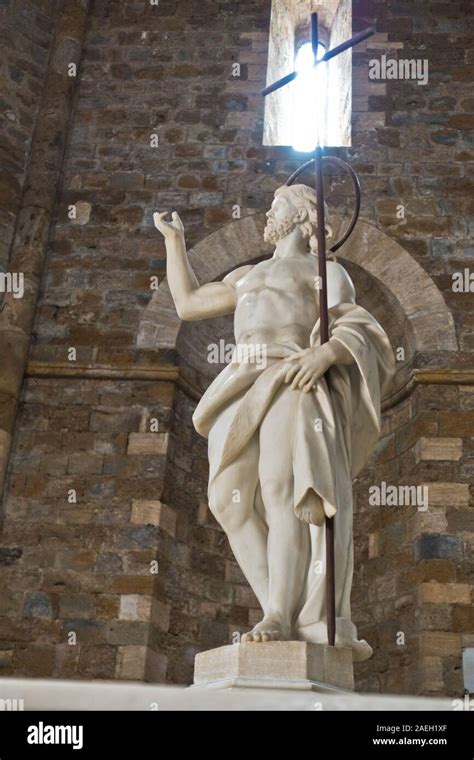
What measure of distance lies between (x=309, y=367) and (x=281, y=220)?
89 cm

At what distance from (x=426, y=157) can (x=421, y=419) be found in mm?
2305

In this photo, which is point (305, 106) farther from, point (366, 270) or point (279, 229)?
point (279, 229)

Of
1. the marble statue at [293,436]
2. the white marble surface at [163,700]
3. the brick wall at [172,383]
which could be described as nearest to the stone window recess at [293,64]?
the brick wall at [172,383]

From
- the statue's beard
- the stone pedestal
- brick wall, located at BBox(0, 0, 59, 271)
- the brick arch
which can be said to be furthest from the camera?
brick wall, located at BBox(0, 0, 59, 271)

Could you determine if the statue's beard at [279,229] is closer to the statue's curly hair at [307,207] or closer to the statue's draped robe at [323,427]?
the statue's curly hair at [307,207]

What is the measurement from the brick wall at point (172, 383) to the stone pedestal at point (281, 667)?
9.88 feet

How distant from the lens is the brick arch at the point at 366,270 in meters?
6.90

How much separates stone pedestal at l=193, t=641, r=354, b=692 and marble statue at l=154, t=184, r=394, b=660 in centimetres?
7

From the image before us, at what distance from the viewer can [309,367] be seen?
3.39m

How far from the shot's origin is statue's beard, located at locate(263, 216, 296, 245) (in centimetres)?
403

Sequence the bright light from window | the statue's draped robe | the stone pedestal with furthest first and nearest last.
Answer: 1. the bright light from window
2. the statue's draped robe
3. the stone pedestal

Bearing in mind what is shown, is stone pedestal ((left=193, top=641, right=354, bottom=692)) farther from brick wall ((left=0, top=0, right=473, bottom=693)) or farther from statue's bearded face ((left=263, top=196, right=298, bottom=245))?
brick wall ((left=0, top=0, right=473, bottom=693))

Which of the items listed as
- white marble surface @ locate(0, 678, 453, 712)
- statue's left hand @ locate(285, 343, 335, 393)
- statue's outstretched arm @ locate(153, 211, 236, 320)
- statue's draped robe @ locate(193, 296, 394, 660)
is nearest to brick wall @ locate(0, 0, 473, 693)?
statue's outstretched arm @ locate(153, 211, 236, 320)

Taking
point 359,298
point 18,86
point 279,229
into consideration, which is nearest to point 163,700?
point 279,229
